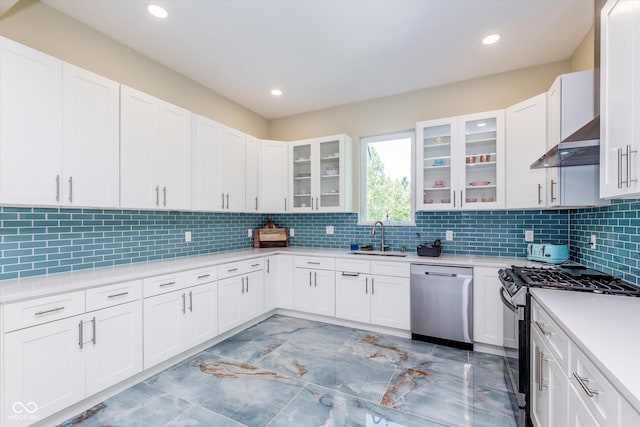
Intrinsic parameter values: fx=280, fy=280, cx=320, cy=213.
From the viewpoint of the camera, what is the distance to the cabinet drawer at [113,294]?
201cm

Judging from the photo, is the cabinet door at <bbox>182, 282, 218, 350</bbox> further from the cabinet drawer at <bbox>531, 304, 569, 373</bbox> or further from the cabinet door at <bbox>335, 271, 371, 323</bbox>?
the cabinet drawer at <bbox>531, 304, 569, 373</bbox>

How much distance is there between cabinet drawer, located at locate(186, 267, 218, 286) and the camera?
276 centimetres

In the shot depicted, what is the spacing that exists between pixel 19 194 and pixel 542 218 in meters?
4.54

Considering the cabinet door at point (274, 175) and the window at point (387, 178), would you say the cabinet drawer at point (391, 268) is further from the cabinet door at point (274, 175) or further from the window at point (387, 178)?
the cabinet door at point (274, 175)

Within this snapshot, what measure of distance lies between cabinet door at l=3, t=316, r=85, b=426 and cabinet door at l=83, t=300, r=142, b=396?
64 millimetres

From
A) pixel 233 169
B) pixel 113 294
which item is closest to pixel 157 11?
pixel 233 169

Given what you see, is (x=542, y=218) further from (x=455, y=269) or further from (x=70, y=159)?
(x=70, y=159)

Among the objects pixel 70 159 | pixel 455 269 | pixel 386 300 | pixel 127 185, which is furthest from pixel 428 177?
pixel 70 159

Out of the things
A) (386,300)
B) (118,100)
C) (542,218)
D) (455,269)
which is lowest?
(386,300)

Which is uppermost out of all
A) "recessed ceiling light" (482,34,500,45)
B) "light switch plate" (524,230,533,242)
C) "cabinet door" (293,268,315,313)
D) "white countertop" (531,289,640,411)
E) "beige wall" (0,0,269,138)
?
"recessed ceiling light" (482,34,500,45)

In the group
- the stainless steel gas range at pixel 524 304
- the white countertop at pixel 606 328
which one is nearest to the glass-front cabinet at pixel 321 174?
the stainless steel gas range at pixel 524 304

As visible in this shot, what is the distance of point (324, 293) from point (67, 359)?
2494 mm

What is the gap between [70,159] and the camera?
2.10 m

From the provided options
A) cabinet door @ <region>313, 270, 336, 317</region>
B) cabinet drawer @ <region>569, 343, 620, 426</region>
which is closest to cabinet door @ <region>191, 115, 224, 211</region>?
cabinet door @ <region>313, 270, 336, 317</region>
